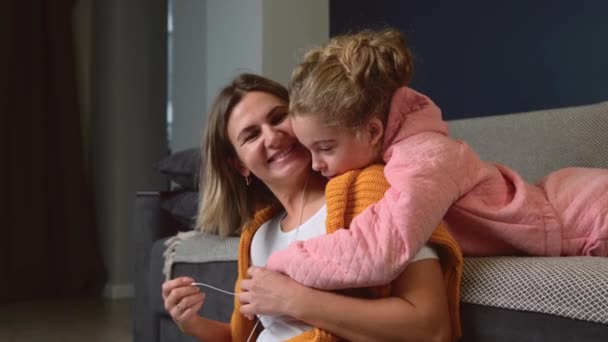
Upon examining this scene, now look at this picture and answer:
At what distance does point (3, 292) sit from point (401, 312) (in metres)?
3.36

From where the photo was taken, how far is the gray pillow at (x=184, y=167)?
2351 mm

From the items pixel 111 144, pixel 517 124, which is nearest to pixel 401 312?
pixel 517 124

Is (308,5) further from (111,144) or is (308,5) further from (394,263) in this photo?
(394,263)

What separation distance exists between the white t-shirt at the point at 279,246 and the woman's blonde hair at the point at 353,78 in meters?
0.23

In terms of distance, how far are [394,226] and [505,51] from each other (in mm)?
1794

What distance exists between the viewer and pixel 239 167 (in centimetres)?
150

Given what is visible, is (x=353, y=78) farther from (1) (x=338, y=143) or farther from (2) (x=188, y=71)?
(2) (x=188, y=71)

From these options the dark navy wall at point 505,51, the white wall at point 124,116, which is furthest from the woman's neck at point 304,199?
the white wall at point 124,116

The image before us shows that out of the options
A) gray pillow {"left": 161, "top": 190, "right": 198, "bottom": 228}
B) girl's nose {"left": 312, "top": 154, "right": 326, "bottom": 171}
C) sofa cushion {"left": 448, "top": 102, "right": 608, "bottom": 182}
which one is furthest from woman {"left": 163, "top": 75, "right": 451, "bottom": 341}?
sofa cushion {"left": 448, "top": 102, "right": 608, "bottom": 182}

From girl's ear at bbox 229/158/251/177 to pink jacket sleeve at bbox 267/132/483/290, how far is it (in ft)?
1.31

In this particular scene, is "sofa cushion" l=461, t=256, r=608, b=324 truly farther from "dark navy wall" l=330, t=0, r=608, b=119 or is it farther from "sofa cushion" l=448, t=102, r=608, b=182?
"dark navy wall" l=330, t=0, r=608, b=119

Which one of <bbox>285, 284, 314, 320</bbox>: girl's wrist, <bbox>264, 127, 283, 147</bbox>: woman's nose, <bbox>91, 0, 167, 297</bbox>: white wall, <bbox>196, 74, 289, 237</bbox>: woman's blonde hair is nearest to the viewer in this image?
<bbox>285, 284, 314, 320</bbox>: girl's wrist

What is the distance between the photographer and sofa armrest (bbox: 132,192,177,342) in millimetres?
2322

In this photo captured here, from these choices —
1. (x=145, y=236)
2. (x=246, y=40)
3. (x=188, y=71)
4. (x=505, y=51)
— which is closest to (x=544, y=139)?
(x=505, y=51)
